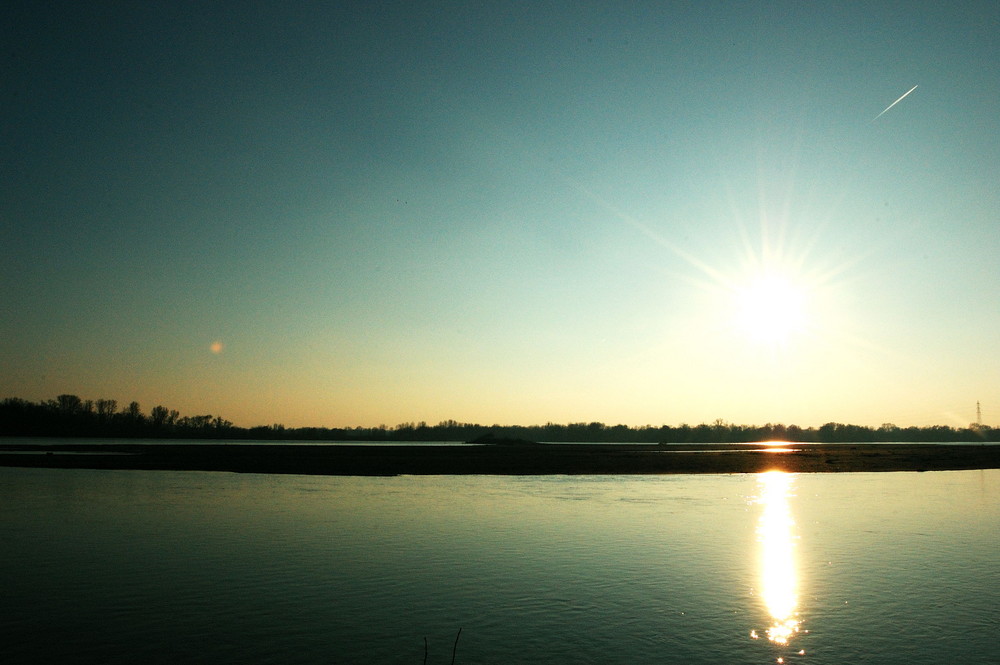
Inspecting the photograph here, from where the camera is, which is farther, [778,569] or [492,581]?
[778,569]

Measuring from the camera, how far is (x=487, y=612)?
15961mm

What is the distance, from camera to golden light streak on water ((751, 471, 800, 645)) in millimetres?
15000

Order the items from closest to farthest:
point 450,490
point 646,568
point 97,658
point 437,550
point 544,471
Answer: point 97,658, point 646,568, point 437,550, point 450,490, point 544,471

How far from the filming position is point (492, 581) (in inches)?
758

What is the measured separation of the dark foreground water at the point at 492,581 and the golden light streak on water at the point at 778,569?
9 cm

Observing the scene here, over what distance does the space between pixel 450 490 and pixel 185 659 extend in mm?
35343

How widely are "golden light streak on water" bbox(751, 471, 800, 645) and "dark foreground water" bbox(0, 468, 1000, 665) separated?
0.09m

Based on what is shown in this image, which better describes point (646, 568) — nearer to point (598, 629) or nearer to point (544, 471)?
point (598, 629)

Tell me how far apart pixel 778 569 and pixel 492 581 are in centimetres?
900

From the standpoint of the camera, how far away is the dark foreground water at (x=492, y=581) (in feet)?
43.7

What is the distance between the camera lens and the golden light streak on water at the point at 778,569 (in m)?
15.0

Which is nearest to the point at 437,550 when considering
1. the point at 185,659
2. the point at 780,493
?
the point at 185,659

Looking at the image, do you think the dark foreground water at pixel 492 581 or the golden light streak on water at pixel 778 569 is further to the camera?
the golden light streak on water at pixel 778 569

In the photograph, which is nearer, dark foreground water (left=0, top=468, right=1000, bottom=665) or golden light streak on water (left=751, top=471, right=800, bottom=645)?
dark foreground water (left=0, top=468, right=1000, bottom=665)
